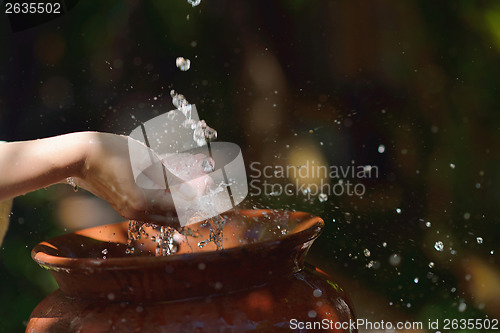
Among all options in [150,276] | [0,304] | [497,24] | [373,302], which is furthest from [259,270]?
[0,304]

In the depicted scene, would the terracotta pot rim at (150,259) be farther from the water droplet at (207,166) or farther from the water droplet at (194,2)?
the water droplet at (194,2)

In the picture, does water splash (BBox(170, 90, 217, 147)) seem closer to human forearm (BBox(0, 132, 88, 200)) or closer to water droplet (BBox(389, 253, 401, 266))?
water droplet (BBox(389, 253, 401, 266))

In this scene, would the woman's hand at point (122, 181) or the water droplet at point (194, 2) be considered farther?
the water droplet at point (194, 2)

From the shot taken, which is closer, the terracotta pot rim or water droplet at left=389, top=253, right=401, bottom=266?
the terracotta pot rim

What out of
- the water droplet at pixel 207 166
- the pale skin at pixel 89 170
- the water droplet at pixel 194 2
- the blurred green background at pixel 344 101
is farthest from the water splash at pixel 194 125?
the pale skin at pixel 89 170

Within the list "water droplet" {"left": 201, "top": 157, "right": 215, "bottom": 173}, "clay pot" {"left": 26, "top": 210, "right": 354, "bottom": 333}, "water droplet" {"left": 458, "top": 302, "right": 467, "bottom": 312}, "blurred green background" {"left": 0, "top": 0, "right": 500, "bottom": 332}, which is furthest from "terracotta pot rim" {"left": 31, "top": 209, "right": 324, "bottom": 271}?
"water droplet" {"left": 458, "top": 302, "right": 467, "bottom": 312}
